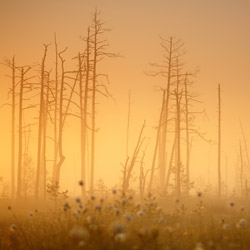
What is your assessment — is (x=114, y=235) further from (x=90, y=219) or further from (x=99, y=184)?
(x=99, y=184)

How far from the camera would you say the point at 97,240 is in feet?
18.7

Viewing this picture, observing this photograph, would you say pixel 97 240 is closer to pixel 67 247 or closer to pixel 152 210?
pixel 67 247

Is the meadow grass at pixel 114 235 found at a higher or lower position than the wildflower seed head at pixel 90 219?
lower

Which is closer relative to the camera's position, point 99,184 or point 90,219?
point 90,219

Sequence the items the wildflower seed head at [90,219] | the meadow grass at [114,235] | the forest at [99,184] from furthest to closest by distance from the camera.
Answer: the forest at [99,184], the wildflower seed head at [90,219], the meadow grass at [114,235]

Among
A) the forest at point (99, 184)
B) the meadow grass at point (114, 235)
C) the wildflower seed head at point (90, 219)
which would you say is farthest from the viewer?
the forest at point (99, 184)

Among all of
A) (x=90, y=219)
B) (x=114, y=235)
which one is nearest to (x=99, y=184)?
(x=90, y=219)

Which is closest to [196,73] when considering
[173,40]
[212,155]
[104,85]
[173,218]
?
[173,40]

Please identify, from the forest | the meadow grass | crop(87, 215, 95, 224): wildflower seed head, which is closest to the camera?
the meadow grass

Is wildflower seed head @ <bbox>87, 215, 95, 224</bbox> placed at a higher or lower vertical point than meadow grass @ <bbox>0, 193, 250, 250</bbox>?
higher

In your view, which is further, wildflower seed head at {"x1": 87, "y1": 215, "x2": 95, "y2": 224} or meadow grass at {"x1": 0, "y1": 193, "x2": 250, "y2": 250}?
wildflower seed head at {"x1": 87, "y1": 215, "x2": 95, "y2": 224}

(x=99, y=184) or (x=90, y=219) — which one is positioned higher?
(x=90, y=219)

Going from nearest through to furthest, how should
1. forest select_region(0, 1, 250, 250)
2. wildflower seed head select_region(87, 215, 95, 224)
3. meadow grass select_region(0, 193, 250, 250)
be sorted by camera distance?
meadow grass select_region(0, 193, 250, 250) → wildflower seed head select_region(87, 215, 95, 224) → forest select_region(0, 1, 250, 250)

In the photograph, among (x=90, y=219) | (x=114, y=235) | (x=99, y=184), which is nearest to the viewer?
(x=114, y=235)
